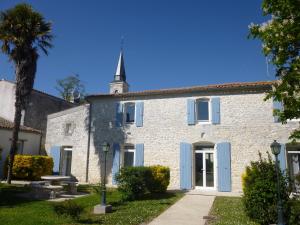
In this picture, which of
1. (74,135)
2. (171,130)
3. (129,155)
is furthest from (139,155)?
(74,135)

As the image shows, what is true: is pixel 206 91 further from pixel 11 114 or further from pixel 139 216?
pixel 11 114

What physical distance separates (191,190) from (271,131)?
489 cm

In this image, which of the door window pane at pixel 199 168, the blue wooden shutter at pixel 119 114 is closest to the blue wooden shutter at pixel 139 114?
the blue wooden shutter at pixel 119 114

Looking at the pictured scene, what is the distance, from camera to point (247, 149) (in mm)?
13453

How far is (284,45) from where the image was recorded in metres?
6.00

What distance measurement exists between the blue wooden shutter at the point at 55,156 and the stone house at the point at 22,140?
1572 millimetres

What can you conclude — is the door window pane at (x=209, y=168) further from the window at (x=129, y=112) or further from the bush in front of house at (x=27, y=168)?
the bush in front of house at (x=27, y=168)

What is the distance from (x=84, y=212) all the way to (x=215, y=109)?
339 inches

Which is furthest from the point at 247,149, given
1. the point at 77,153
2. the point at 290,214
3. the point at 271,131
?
the point at 77,153

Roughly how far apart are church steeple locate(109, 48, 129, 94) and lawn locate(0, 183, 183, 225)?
863 inches

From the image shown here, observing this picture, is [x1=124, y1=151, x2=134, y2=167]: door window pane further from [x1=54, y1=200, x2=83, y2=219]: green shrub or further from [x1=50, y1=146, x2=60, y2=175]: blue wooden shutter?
[x1=54, y1=200, x2=83, y2=219]: green shrub

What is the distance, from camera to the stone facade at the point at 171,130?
13.4 metres

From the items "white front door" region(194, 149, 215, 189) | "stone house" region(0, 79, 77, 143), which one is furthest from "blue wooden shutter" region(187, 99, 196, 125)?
"stone house" region(0, 79, 77, 143)

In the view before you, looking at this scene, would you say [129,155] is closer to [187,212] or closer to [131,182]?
[131,182]
